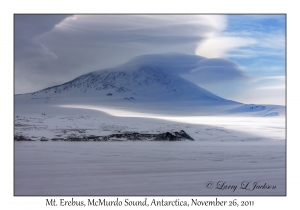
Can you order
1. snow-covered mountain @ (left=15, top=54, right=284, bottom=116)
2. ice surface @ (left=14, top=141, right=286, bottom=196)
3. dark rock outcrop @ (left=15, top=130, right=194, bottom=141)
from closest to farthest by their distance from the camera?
ice surface @ (left=14, top=141, right=286, bottom=196) → dark rock outcrop @ (left=15, top=130, right=194, bottom=141) → snow-covered mountain @ (left=15, top=54, right=284, bottom=116)

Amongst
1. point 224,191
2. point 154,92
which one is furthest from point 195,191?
point 154,92

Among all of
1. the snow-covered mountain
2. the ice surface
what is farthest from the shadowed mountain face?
the ice surface

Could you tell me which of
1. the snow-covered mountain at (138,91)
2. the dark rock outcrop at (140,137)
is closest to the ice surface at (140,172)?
the dark rock outcrop at (140,137)

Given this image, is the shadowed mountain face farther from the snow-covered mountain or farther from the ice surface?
the ice surface

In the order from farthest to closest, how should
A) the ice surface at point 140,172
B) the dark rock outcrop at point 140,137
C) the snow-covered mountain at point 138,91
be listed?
the snow-covered mountain at point 138,91, the dark rock outcrop at point 140,137, the ice surface at point 140,172

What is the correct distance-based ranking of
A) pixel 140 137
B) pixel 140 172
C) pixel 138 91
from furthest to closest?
pixel 138 91 < pixel 140 137 < pixel 140 172

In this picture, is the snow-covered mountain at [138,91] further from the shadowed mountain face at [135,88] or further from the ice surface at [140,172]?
the ice surface at [140,172]

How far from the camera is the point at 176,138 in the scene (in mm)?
20750

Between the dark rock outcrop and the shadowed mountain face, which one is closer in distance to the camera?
the dark rock outcrop

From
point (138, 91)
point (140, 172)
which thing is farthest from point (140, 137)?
point (138, 91)

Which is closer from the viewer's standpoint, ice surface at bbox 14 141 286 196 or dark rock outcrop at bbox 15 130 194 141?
ice surface at bbox 14 141 286 196

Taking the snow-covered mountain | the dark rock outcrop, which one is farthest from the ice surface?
the snow-covered mountain

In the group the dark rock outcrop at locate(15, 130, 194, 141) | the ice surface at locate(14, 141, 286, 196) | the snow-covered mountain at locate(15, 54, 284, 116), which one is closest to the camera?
the ice surface at locate(14, 141, 286, 196)

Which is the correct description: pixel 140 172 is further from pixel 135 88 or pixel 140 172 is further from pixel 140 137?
pixel 135 88
